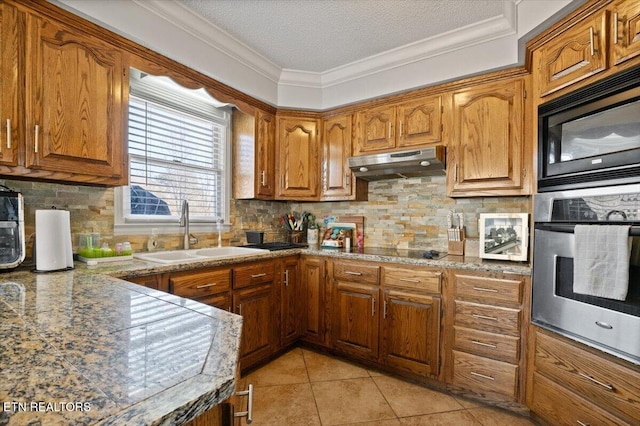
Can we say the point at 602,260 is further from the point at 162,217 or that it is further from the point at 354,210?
the point at 162,217

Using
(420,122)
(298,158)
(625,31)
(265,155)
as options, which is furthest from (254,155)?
(625,31)

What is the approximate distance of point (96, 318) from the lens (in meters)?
0.86

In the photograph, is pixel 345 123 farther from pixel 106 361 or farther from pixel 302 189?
pixel 106 361

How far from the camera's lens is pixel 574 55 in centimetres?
167

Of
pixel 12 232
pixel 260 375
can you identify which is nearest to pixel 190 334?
pixel 12 232

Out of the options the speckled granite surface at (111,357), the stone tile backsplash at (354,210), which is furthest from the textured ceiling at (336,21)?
the speckled granite surface at (111,357)

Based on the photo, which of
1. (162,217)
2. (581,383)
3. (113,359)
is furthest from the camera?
(162,217)

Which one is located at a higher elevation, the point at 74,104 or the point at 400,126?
the point at 400,126

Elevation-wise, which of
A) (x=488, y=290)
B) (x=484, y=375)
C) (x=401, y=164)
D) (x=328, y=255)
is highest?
(x=401, y=164)

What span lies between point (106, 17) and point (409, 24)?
194 cm

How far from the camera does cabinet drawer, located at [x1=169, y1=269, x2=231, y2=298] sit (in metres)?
1.87

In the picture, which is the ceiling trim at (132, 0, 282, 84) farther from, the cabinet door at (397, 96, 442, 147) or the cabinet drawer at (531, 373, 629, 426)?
the cabinet drawer at (531, 373, 629, 426)

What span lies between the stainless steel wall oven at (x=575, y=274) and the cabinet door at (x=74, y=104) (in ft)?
8.31

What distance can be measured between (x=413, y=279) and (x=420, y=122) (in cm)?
129
